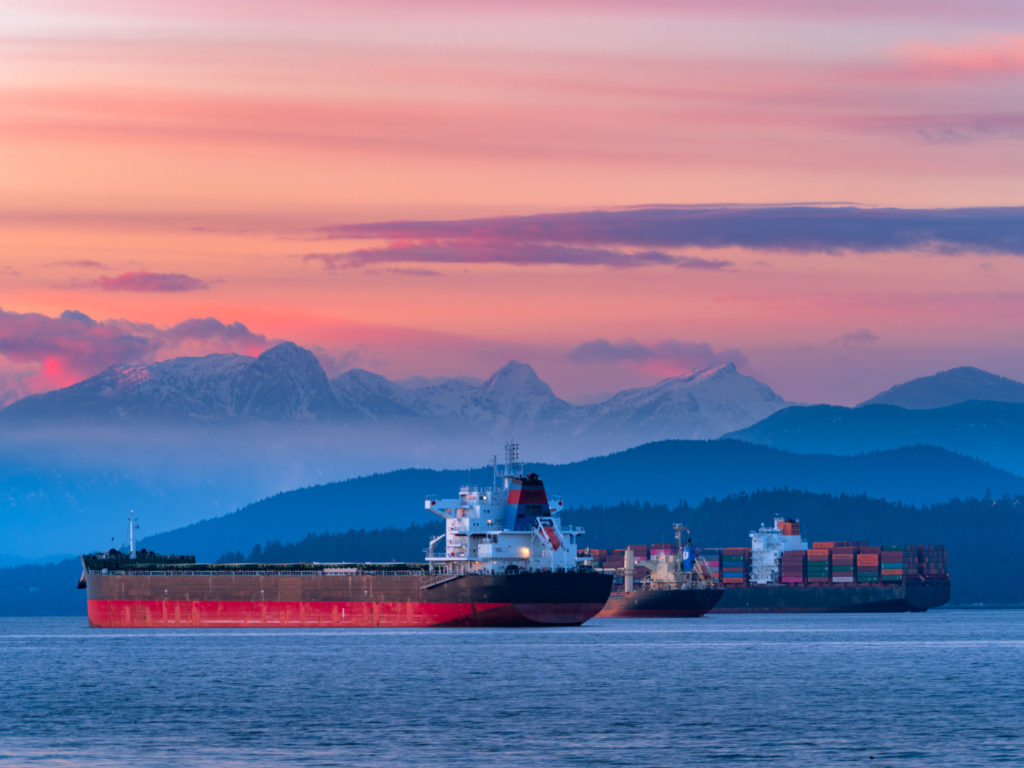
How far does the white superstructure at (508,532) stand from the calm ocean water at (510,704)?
12.1 metres

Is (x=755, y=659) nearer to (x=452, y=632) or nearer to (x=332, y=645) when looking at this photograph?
(x=332, y=645)

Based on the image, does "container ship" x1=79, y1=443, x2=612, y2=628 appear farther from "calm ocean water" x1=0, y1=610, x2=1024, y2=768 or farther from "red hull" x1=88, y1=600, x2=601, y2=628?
"calm ocean water" x1=0, y1=610, x2=1024, y2=768

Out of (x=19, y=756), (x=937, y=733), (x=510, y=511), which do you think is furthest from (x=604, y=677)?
(x=510, y=511)

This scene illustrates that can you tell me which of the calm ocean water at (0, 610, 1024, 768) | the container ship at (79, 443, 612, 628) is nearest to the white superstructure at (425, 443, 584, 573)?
the container ship at (79, 443, 612, 628)

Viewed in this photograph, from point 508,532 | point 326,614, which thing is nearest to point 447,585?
point 508,532

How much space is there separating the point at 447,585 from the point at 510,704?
64.5m

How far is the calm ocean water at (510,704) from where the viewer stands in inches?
2648

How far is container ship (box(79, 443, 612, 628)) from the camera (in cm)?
14738

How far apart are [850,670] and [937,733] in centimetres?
3441

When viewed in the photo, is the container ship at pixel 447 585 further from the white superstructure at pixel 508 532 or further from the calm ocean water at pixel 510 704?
the calm ocean water at pixel 510 704

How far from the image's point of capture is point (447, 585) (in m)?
148

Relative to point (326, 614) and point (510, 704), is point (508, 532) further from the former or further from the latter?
point (510, 704)

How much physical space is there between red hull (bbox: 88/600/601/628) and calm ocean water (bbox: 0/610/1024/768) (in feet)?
30.6

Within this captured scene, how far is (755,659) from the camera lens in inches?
4643
